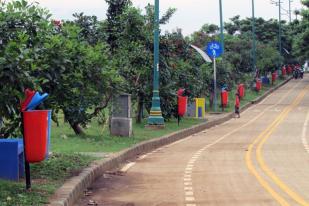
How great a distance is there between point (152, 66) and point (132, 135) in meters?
6.03

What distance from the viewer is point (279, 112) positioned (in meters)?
43.5

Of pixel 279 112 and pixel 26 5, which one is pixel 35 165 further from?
pixel 279 112

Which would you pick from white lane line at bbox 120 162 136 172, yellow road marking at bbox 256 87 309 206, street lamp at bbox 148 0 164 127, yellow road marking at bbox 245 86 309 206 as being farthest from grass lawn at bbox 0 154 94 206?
street lamp at bbox 148 0 164 127

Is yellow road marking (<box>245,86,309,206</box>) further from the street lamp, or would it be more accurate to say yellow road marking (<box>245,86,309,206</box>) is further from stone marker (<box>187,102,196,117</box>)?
stone marker (<box>187,102,196,117</box>)

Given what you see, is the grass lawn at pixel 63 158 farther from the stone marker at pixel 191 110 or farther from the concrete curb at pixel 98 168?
the stone marker at pixel 191 110

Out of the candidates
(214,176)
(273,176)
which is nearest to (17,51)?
(214,176)

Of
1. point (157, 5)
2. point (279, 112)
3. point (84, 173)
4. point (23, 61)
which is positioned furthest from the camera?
point (279, 112)

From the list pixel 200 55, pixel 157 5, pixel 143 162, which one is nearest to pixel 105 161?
pixel 143 162

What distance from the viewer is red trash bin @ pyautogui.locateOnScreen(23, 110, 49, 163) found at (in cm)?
957

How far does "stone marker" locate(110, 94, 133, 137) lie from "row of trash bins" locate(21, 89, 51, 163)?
40.0ft

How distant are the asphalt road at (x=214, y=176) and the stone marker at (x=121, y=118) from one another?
1581 mm

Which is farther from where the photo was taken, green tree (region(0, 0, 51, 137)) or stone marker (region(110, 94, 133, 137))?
stone marker (region(110, 94, 133, 137))

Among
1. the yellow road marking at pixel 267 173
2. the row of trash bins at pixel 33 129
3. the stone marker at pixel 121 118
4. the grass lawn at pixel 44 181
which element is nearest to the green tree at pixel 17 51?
the row of trash bins at pixel 33 129

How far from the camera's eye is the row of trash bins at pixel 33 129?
31.4 feet
